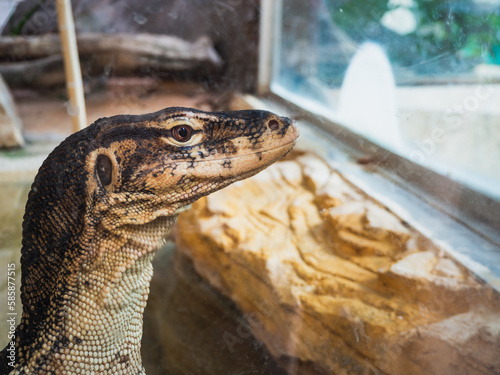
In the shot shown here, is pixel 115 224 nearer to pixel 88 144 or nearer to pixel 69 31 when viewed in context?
pixel 88 144

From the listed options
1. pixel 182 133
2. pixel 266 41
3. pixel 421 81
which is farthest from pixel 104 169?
pixel 266 41

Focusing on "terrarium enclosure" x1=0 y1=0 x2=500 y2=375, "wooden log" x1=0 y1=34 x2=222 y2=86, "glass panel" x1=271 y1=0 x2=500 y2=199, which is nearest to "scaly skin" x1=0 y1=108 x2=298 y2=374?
"terrarium enclosure" x1=0 y1=0 x2=500 y2=375

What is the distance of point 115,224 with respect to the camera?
1.47m

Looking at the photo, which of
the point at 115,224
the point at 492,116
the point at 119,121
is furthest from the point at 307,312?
the point at 492,116

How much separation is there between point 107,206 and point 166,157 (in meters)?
0.24

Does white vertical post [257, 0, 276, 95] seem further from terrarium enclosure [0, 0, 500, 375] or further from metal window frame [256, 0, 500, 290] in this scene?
metal window frame [256, 0, 500, 290]

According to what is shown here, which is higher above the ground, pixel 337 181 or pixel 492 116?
pixel 492 116

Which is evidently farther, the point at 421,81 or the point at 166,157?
the point at 421,81

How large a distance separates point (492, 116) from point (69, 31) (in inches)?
104

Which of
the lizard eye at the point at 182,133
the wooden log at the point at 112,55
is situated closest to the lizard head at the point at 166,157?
the lizard eye at the point at 182,133

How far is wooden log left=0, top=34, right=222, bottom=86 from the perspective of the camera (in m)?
4.34

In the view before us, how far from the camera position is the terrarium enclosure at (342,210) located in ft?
6.29

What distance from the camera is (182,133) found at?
144 cm

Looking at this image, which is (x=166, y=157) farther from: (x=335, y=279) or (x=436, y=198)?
(x=436, y=198)
